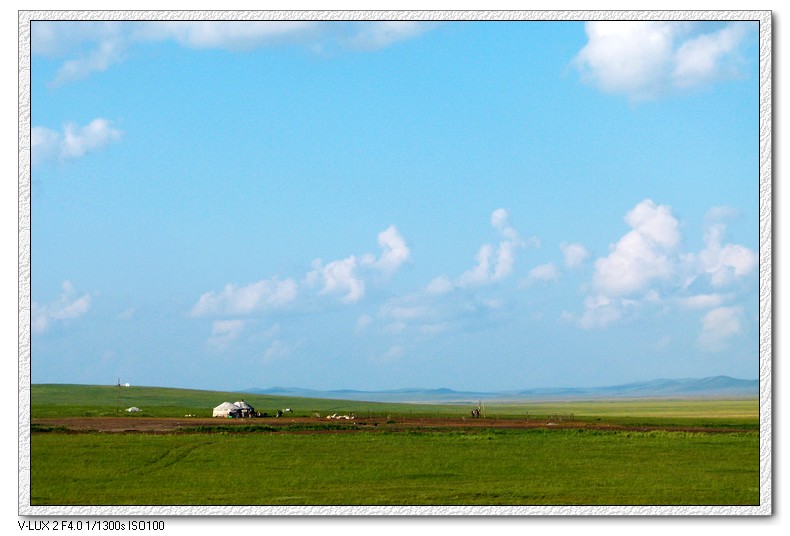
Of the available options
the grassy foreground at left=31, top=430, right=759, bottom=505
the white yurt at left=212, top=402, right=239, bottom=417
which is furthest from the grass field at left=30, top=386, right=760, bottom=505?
the white yurt at left=212, top=402, right=239, bottom=417

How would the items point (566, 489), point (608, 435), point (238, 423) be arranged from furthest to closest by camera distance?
point (238, 423), point (608, 435), point (566, 489)

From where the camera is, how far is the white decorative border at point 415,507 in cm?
1906

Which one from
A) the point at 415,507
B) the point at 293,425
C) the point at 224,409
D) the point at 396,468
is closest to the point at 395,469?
the point at 396,468

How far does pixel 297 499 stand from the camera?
22.5m

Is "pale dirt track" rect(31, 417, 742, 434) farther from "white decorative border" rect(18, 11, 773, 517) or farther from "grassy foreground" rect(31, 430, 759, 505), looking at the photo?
"white decorative border" rect(18, 11, 773, 517)

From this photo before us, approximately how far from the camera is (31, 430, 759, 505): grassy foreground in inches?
896

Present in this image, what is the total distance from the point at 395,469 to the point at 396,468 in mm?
206

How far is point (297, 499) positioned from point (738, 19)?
15121 mm

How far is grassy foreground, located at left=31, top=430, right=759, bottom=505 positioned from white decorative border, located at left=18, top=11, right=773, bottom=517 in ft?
6.71

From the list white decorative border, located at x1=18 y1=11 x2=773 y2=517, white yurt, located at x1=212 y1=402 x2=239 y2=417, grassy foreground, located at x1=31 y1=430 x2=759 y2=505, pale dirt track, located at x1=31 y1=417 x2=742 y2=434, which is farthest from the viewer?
white yurt, located at x1=212 y1=402 x2=239 y2=417

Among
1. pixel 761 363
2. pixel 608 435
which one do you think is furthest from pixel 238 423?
A: pixel 761 363

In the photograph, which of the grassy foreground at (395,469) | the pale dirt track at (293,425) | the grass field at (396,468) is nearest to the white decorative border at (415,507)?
the grass field at (396,468)

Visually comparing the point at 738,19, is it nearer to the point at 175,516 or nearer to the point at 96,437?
the point at 175,516

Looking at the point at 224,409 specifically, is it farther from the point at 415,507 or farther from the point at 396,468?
the point at 415,507
